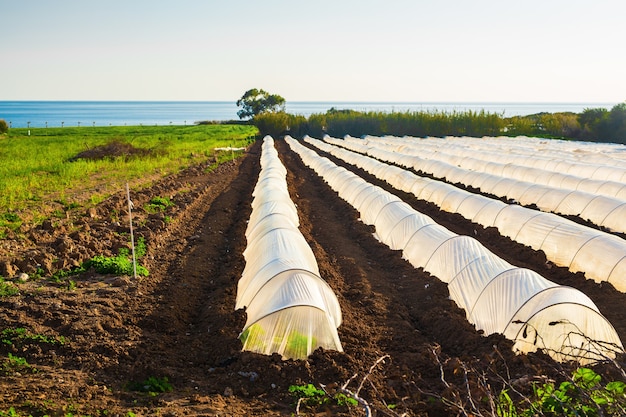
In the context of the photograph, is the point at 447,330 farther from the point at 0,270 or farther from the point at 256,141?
the point at 256,141

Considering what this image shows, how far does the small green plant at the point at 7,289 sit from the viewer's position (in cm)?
759

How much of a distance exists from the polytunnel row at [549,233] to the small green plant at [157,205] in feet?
21.6

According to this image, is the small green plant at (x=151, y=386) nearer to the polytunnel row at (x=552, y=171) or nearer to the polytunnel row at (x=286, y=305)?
the polytunnel row at (x=286, y=305)

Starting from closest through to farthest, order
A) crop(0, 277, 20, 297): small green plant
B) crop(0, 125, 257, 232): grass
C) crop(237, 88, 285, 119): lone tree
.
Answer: crop(0, 277, 20, 297): small green plant, crop(0, 125, 257, 232): grass, crop(237, 88, 285, 119): lone tree

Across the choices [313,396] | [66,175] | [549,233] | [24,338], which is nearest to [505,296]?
[313,396]

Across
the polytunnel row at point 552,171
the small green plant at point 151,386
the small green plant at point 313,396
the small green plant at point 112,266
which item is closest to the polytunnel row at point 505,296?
the small green plant at point 313,396

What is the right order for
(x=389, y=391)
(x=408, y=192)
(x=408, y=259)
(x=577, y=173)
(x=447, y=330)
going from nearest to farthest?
(x=389, y=391) < (x=447, y=330) < (x=408, y=259) < (x=408, y=192) < (x=577, y=173)

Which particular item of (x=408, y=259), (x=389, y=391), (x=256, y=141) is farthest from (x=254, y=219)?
(x=256, y=141)

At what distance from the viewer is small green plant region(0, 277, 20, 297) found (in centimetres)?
759

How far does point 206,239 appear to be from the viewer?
36.5 ft

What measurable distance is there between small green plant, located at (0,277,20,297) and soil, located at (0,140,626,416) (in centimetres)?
10

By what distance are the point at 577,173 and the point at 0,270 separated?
16388mm

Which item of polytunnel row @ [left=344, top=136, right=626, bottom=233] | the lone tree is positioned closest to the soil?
polytunnel row @ [left=344, top=136, right=626, bottom=233]

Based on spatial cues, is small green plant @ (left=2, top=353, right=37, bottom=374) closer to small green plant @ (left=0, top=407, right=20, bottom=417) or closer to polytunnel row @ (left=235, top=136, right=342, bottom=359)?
small green plant @ (left=0, top=407, right=20, bottom=417)
